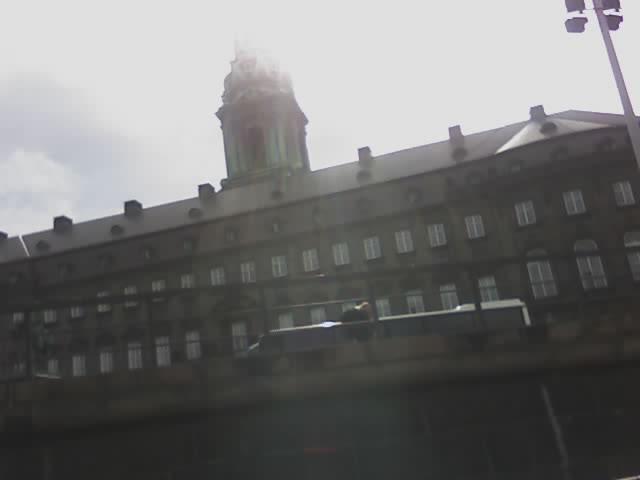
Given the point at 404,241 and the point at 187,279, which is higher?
the point at 187,279

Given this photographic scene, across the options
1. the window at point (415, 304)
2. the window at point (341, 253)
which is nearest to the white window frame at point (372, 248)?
the window at point (341, 253)

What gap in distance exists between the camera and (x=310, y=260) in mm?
48594

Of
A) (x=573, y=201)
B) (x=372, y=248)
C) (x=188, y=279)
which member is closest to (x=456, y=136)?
(x=372, y=248)

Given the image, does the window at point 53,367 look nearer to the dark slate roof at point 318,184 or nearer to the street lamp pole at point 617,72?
the street lamp pole at point 617,72

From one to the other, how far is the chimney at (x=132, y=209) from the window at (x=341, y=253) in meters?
24.6

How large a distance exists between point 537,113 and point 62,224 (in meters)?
47.6

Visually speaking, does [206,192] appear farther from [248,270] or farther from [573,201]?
[573,201]

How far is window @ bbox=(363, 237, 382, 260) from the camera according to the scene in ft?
155

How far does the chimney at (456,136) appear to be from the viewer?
5262 centimetres

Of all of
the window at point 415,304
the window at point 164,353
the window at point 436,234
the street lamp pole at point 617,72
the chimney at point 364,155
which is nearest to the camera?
the window at point 164,353

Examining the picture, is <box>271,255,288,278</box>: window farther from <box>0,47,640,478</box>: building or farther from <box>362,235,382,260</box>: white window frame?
<box>362,235,382,260</box>: white window frame

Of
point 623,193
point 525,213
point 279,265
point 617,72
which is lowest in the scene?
point 617,72

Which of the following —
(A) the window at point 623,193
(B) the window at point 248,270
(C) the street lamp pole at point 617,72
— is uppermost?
(B) the window at point 248,270

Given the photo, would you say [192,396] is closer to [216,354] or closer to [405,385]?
[216,354]
